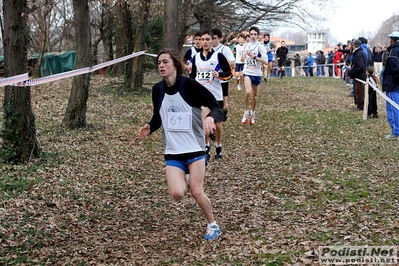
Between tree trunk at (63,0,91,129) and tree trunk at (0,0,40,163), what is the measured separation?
3.71 metres

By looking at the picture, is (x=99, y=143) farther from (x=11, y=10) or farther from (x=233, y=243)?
(x=233, y=243)

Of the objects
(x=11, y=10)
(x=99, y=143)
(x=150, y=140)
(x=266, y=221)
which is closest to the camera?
(x=266, y=221)

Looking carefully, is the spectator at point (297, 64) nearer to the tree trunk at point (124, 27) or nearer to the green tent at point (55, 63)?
the green tent at point (55, 63)

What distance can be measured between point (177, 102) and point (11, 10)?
439cm

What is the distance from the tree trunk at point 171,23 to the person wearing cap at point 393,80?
20.6ft

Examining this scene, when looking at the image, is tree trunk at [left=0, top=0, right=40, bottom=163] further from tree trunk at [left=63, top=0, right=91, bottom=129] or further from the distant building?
the distant building

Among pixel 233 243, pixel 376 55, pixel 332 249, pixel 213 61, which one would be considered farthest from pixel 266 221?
pixel 376 55

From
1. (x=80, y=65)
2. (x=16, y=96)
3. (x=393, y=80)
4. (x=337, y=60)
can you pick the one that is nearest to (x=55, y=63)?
(x=337, y=60)

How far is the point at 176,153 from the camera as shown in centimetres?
620

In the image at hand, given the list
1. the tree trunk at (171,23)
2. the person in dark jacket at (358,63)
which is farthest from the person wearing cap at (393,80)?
the tree trunk at (171,23)

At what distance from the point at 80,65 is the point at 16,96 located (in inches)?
162

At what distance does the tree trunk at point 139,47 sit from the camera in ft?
65.5

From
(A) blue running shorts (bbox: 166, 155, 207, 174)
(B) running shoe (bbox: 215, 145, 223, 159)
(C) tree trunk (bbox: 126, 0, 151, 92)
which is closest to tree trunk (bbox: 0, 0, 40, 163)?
(B) running shoe (bbox: 215, 145, 223, 159)

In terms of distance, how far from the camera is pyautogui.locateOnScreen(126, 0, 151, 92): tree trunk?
20.0 metres
